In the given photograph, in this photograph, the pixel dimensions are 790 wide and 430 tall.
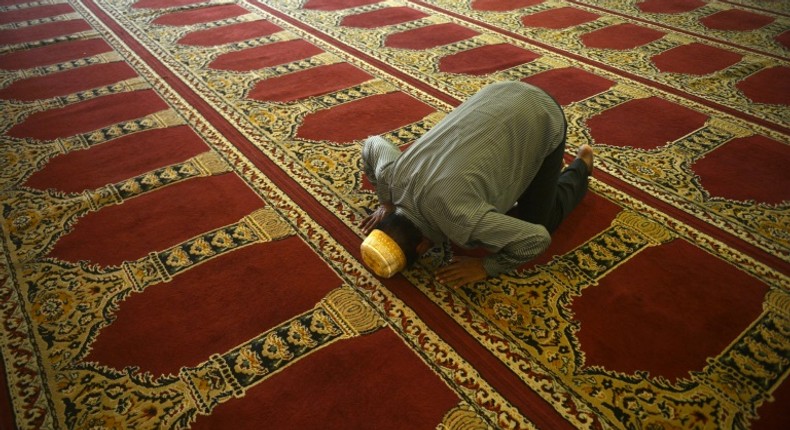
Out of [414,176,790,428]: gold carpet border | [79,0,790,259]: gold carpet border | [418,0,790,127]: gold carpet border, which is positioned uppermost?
[418,0,790,127]: gold carpet border

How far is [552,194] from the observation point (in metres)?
1.59

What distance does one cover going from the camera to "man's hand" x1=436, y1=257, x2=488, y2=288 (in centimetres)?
146

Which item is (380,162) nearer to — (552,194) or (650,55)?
(552,194)

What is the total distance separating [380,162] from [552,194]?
0.57 m

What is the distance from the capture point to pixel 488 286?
1.56 metres

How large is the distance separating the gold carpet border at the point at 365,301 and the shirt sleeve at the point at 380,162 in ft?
0.88

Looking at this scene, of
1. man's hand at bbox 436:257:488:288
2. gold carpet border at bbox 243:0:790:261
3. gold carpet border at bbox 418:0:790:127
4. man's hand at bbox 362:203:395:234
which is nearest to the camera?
man's hand at bbox 436:257:488:288

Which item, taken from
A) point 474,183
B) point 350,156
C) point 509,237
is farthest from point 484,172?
point 350,156

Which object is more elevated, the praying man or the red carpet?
the praying man

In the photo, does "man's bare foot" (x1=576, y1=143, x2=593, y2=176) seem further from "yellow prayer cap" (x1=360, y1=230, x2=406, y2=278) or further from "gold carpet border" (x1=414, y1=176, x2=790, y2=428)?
"yellow prayer cap" (x1=360, y1=230, x2=406, y2=278)

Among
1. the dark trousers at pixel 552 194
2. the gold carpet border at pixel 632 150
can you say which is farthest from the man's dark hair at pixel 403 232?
the gold carpet border at pixel 632 150

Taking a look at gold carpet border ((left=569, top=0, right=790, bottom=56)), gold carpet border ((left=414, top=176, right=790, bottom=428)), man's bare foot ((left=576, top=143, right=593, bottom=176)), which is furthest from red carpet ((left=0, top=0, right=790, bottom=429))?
gold carpet border ((left=569, top=0, right=790, bottom=56))

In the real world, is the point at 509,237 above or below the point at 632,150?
above

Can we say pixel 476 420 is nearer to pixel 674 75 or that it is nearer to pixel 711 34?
pixel 674 75
